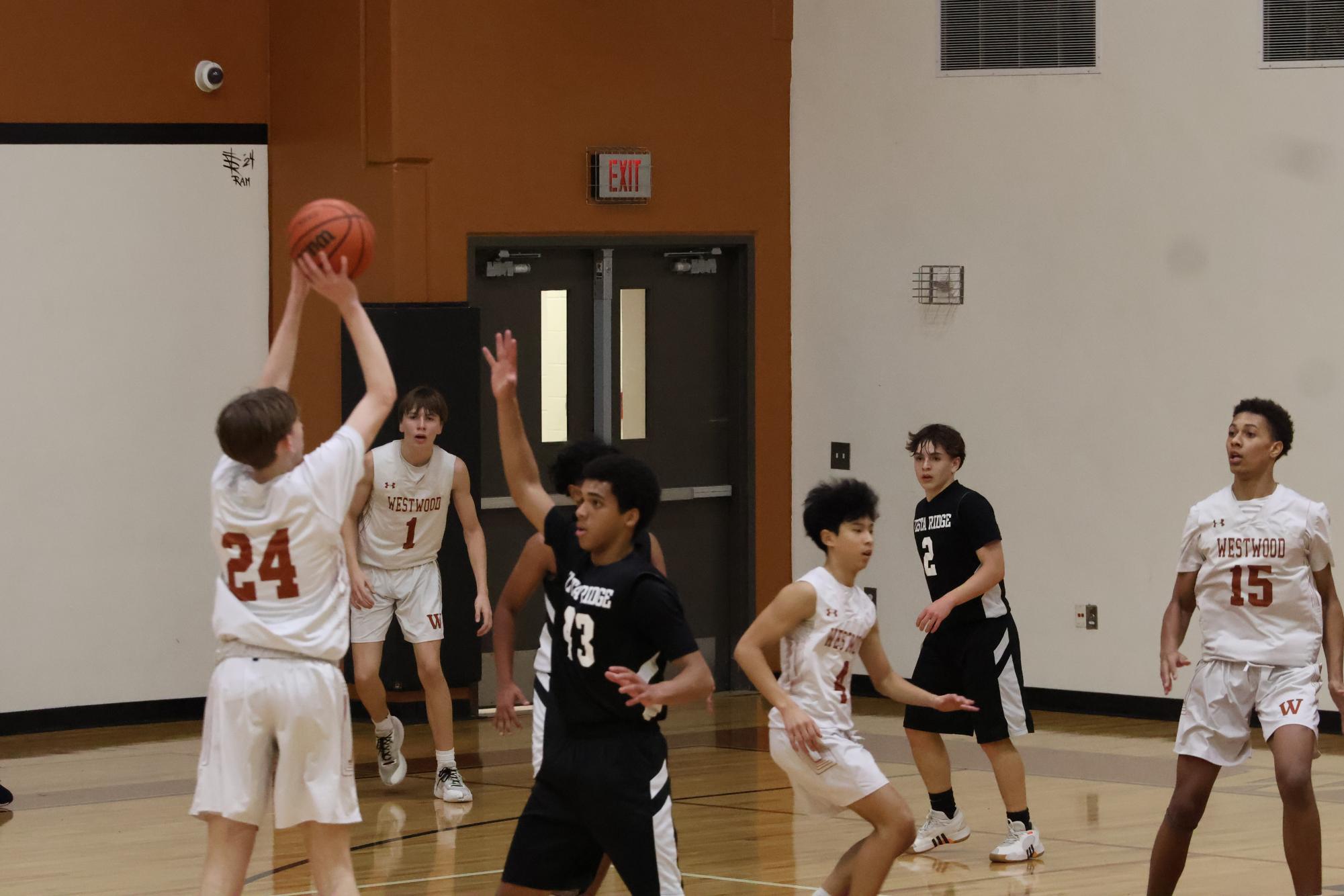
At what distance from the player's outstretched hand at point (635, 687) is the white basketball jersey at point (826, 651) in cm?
93

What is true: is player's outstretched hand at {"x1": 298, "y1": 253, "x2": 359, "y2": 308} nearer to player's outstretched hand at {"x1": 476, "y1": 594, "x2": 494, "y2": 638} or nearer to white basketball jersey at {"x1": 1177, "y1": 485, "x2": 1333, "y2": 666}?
white basketball jersey at {"x1": 1177, "y1": 485, "x2": 1333, "y2": 666}

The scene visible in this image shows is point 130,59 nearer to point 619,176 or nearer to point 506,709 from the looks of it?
point 619,176

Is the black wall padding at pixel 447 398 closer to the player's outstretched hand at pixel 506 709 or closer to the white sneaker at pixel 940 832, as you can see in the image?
the white sneaker at pixel 940 832

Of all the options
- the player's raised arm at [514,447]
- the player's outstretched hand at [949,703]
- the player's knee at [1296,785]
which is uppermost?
the player's raised arm at [514,447]

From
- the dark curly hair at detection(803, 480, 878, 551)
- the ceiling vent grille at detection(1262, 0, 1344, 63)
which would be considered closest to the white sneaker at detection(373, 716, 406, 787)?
the dark curly hair at detection(803, 480, 878, 551)

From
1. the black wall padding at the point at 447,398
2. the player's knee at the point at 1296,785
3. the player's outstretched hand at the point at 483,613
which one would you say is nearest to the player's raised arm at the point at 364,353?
the player's knee at the point at 1296,785

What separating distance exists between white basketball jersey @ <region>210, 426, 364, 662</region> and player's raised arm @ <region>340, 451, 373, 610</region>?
141 inches

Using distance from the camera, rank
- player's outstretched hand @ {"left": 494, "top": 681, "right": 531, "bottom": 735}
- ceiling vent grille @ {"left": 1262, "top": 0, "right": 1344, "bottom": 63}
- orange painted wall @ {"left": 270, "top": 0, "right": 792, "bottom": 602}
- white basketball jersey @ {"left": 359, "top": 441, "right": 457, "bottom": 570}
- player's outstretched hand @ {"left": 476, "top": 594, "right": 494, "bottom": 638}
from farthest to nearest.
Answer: orange painted wall @ {"left": 270, "top": 0, "right": 792, "bottom": 602}, ceiling vent grille @ {"left": 1262, "top": 0, "right": 1344, "bottom": 63}, white basketball jersey @ {"left": 359, "top": 441, "right": 457, "bottom": 570}, player's outstretched hand @ {"left": 476, "top": 594, "right": 494, "bottom": 638}, player's outstretched hand @ {"left": 494, "top": 681, "right": 531, "bottom": 735}

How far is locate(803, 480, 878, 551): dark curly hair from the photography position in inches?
225

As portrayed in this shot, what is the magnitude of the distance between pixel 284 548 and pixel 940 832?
373 cm

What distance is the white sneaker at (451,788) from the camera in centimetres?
865

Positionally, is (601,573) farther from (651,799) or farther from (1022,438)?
(1022,438)

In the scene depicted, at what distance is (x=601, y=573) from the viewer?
5.07 meters

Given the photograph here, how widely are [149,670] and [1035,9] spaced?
6130 mm
